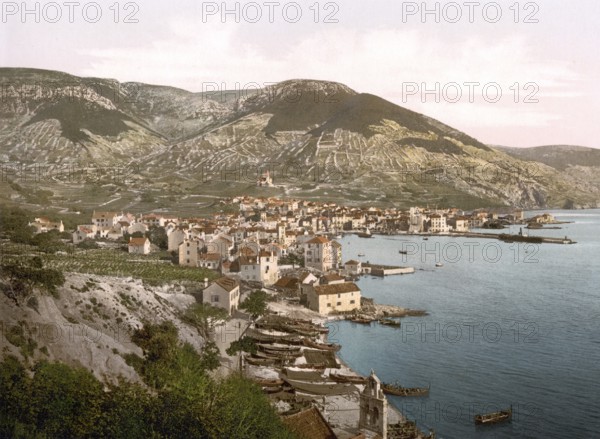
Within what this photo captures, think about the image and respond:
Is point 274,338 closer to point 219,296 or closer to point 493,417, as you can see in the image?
point 219,296

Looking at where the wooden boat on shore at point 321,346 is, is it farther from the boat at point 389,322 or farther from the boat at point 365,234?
the boat at point 365,234

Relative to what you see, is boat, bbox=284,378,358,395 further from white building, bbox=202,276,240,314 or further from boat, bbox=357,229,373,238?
boat, bbox=357,229,373,238

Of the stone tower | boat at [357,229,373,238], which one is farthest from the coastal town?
boat at [357,229,373,238]

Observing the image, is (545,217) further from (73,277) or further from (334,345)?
(73,277)

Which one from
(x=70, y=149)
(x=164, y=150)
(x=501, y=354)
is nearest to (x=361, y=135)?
(x=164, y=150)

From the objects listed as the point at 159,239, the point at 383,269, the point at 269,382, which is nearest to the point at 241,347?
the point at 269,382

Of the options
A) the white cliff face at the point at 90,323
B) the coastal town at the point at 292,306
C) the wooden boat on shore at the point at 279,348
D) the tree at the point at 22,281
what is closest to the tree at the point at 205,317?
the white cliff face at the point at 90,323
